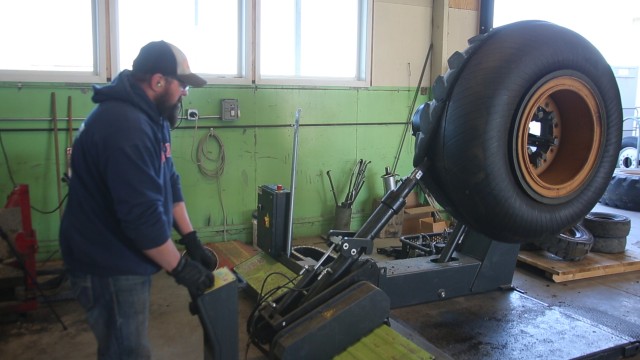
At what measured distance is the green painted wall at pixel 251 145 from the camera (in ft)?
12.0

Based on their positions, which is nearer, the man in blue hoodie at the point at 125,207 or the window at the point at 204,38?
the man in blue hoodie at the point at 125,207

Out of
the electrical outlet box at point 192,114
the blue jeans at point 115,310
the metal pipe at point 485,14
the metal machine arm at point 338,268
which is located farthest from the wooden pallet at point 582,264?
the blue jeans at point 115,310

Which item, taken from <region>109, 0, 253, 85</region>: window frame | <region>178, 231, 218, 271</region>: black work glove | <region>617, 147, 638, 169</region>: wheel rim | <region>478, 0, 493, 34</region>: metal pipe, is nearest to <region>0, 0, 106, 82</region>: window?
<region>109, 0, 253, 85</region>: window frame

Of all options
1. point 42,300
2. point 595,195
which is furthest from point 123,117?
point 42,300

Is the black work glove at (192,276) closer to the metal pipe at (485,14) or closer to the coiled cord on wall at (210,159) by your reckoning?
the coiled cord on wall at (210,159)

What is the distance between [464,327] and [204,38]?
2.83 metres

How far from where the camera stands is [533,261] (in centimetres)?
387

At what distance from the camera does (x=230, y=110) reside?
4.13 metres

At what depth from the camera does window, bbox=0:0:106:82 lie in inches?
144

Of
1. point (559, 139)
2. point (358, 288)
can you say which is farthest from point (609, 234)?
point (358, 288)

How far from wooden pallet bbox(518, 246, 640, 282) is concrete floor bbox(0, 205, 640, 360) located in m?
0.25

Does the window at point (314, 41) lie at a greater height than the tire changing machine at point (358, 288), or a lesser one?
greater

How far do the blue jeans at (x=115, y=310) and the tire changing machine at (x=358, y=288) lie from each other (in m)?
0.63

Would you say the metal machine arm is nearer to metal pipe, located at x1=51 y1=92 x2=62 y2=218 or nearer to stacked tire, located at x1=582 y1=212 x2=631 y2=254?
metal pipe, located at x1=51 y1=92 x2=62 y2=218
